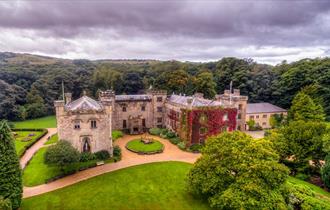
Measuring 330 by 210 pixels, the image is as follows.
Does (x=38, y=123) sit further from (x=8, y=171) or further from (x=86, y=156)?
(x=8, y=171)

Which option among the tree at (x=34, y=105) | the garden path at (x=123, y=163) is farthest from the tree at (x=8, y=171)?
the tree at (x=34, y=105)

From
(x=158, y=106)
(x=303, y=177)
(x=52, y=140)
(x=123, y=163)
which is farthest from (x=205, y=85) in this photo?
(x=52, y=140)

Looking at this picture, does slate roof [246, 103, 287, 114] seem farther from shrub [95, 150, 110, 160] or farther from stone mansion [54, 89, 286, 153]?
shrub [95, 150, 110, 160]

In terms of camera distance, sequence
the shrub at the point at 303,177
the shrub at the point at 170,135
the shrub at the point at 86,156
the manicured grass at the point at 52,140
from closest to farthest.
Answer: the shrub at the point at 303,177 < the shrub at the point at 86,156 < the manicured grass at the point at 52,140 < the shrub at the point at 170,135

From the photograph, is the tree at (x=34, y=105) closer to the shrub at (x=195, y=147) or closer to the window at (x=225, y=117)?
the shrub at (x=195, y=147)

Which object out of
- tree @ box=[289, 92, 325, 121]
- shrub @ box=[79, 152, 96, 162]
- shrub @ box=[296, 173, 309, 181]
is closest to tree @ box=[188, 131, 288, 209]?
shrub @ box=[296, 173, 309, 181]
